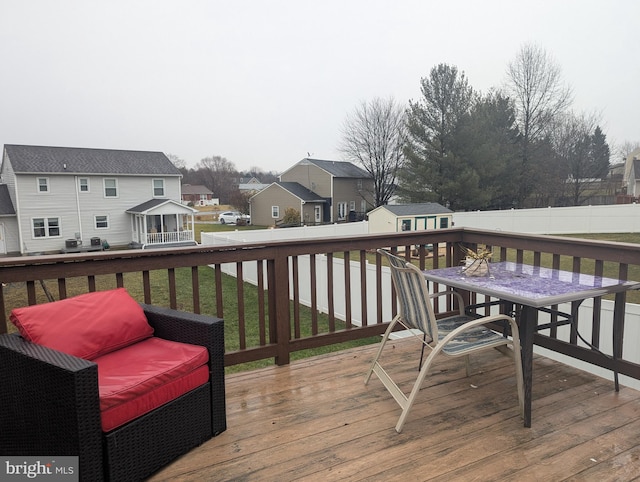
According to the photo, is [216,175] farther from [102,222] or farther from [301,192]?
[102,222]

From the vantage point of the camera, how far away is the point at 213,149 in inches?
1567

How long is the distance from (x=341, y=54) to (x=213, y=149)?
27.0 meters

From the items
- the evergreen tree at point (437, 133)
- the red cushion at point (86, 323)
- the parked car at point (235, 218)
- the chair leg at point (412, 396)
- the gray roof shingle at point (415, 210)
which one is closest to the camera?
the red cushion at point (86, 323)

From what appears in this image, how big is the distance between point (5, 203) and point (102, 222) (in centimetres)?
423

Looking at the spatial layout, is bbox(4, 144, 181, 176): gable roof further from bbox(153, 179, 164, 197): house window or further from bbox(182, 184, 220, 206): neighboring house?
bbox(182, 184, 220, 206): neighboring house

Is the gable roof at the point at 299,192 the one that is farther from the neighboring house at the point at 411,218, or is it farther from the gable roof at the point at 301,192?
the neighboring house at the point at 411,218

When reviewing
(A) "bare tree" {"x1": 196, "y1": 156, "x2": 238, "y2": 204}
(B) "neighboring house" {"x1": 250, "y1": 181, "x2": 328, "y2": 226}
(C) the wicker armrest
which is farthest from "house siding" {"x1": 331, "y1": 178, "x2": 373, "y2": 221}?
(C) the wicker armrest

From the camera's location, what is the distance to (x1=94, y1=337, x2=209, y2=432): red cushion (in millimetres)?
1558

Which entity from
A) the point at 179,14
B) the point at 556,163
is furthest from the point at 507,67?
the point at 179,14

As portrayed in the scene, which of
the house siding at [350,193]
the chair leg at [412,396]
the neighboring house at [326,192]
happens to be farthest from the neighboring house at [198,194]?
the chair leg at [412,396]

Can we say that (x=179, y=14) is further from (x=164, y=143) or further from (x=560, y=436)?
(x=164, y=143)

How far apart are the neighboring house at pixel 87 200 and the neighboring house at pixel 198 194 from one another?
1992cm

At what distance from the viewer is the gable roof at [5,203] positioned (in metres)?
19.1

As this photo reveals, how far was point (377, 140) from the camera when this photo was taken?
95.5 ft
